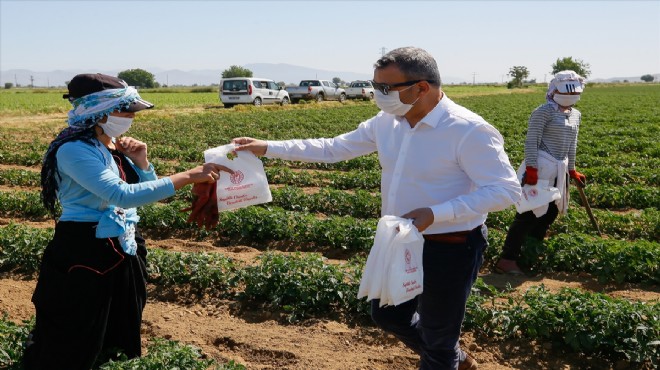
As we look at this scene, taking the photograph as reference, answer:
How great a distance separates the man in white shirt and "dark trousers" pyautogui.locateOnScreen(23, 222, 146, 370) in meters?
1.59

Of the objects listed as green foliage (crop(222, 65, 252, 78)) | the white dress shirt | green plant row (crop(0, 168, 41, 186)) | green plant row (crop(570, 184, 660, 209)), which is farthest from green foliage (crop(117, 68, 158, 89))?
the white dress shirt

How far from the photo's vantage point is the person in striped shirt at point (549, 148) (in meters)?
5.98

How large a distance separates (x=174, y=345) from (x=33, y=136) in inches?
663

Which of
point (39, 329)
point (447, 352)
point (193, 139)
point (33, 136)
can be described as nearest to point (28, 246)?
point (39, 329)

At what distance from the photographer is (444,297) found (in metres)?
3.17

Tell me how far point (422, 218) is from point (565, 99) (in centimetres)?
374

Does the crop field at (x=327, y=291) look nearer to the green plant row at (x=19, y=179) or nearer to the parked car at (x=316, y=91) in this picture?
the green plant row at (x=19, y=179)

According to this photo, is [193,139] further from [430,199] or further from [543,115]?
[430,199]

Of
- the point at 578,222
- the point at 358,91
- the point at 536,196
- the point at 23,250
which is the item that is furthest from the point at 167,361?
the point at 358,91

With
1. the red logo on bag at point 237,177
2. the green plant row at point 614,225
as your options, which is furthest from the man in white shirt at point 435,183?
the green plant row at point 614,225

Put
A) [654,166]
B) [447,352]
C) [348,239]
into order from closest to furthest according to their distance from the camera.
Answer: [447,352] → [348,239] → [654,166]

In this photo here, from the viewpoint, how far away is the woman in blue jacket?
3361mm

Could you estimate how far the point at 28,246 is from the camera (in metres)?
6.27

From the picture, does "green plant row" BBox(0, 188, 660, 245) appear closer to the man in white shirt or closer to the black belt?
the man in white shirt
